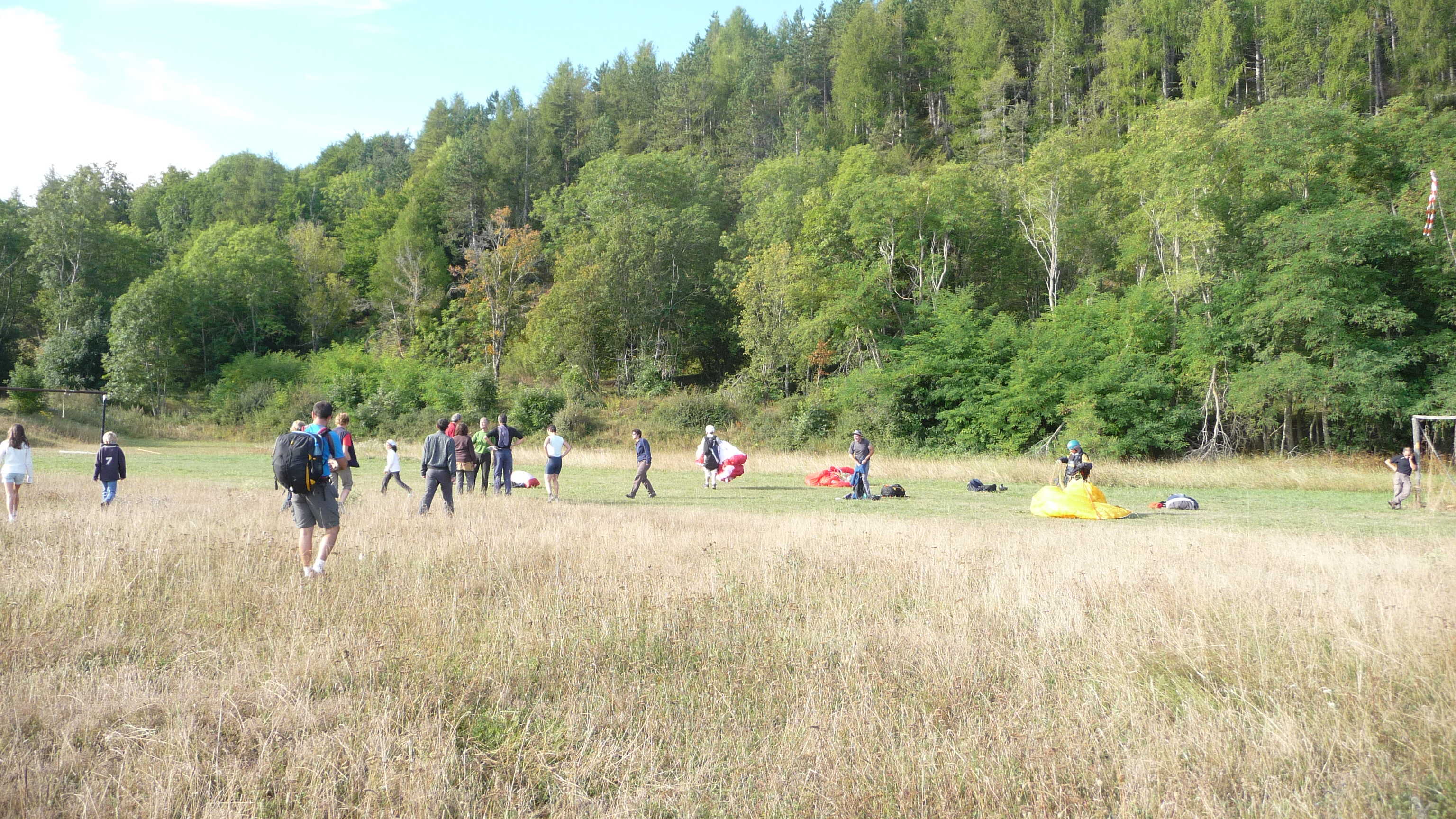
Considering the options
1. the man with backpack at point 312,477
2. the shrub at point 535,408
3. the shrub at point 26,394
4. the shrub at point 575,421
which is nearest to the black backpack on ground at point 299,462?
the man with backpack at point 312,477

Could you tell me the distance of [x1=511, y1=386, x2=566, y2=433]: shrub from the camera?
164 ft

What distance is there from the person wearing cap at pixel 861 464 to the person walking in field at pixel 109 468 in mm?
14630

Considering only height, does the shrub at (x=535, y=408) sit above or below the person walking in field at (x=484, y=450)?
above

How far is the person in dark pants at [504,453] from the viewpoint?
18734 millimetres

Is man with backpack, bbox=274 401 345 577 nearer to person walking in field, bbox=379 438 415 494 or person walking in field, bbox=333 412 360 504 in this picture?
person walking in field, bbox=333 412 360 504

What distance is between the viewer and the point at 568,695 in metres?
5.15

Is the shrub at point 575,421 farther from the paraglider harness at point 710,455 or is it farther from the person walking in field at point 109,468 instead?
the person walking in field at point 109,468

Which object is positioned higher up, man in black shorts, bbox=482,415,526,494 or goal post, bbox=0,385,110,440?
goal post, bbox=0,385,110,440

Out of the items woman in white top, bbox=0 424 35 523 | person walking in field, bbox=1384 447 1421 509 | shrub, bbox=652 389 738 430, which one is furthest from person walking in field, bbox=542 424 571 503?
shrub, bbox=652 389 738 430

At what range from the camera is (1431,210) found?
31422mm

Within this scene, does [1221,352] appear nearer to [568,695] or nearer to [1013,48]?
[568,695]

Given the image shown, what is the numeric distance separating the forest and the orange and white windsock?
2.46 ft

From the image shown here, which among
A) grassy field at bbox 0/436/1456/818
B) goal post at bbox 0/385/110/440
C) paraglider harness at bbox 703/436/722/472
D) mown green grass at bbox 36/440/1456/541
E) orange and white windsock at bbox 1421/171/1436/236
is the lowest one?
mown green grass at bbox 36/440/1456/541

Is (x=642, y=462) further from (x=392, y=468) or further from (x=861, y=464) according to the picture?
(x=392, y=468)
